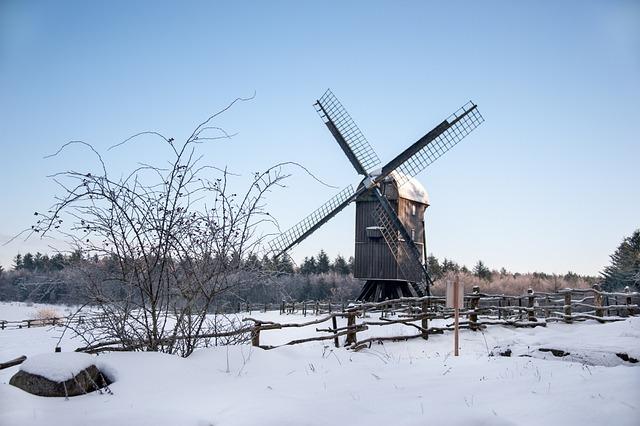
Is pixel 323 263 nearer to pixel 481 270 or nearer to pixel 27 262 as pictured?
pixel 481 270

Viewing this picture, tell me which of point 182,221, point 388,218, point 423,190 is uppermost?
point 423,190

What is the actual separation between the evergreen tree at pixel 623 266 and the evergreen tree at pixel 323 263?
35.3 m

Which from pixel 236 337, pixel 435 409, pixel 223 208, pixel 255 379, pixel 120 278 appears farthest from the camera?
pixel 236 337

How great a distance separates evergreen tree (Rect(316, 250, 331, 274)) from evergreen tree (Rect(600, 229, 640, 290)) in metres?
35.3

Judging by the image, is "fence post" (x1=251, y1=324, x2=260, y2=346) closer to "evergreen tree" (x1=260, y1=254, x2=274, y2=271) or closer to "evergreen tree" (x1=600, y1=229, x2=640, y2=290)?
"evergreen tree" (x1=260, y1=254, x2=274, y2=271)

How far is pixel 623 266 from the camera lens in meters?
36.5

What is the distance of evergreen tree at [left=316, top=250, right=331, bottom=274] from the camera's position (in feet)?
221

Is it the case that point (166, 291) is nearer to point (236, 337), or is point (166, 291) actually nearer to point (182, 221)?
point (182, 221)

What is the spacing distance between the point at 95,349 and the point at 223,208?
Result: 2.07 m

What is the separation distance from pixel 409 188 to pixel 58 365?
1932 centimetres

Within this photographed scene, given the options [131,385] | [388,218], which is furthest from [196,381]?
[388,218]

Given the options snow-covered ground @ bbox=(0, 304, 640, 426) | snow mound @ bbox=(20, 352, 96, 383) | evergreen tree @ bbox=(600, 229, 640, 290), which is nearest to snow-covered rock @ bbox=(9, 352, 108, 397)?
snow mound @ bbox=(20, 352, 96, 383)

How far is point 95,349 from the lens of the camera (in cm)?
539

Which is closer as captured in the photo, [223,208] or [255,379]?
[255,379]
